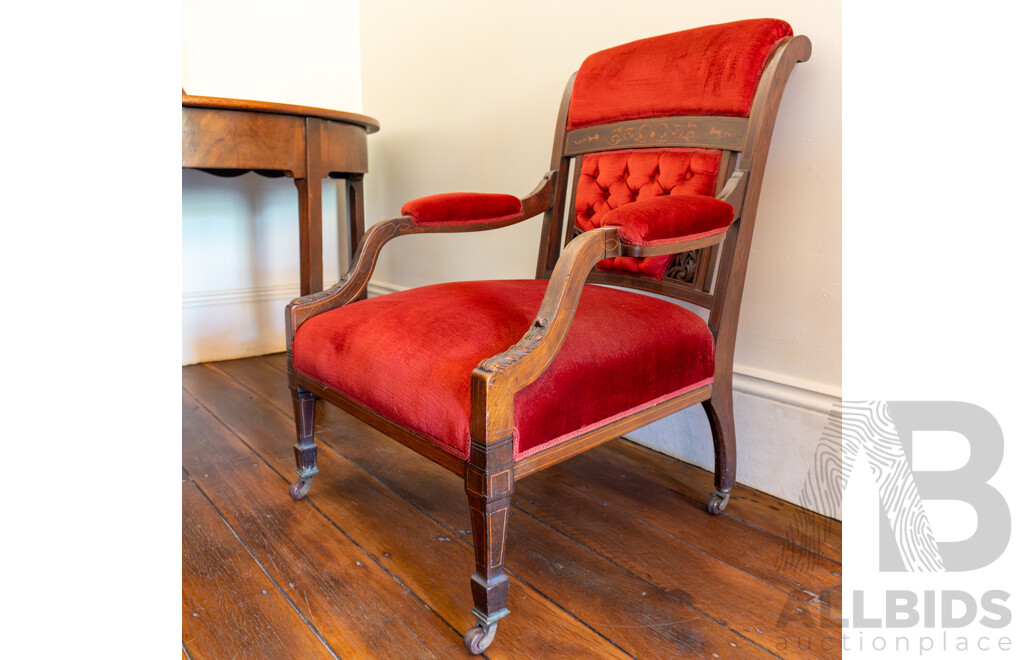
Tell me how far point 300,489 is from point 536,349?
0.79 metres

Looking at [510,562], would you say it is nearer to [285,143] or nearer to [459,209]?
[459,209]

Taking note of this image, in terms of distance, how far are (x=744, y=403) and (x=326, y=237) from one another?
1953mm

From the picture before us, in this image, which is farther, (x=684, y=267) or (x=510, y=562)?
(x=684, y=267)

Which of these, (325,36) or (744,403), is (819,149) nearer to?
(744,403)

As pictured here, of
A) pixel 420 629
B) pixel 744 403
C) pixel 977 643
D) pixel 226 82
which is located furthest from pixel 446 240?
pixel 977 643

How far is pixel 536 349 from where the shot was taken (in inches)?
37.8

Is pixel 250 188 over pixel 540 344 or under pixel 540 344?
over

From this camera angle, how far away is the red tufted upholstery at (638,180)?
133 cm

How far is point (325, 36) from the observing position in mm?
2783

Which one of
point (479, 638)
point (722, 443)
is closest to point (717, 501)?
point (722, 443)

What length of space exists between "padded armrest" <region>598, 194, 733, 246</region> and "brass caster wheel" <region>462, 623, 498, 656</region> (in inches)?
23.5

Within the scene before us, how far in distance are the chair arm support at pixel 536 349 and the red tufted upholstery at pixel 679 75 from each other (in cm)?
47

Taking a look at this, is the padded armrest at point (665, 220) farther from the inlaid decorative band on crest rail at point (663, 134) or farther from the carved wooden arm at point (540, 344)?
the inlaid decorative band on crest rail at point (663, 134)

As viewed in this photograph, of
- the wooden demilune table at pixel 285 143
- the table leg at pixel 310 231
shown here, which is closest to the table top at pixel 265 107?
the wooden demilune table at pixel 285 143
